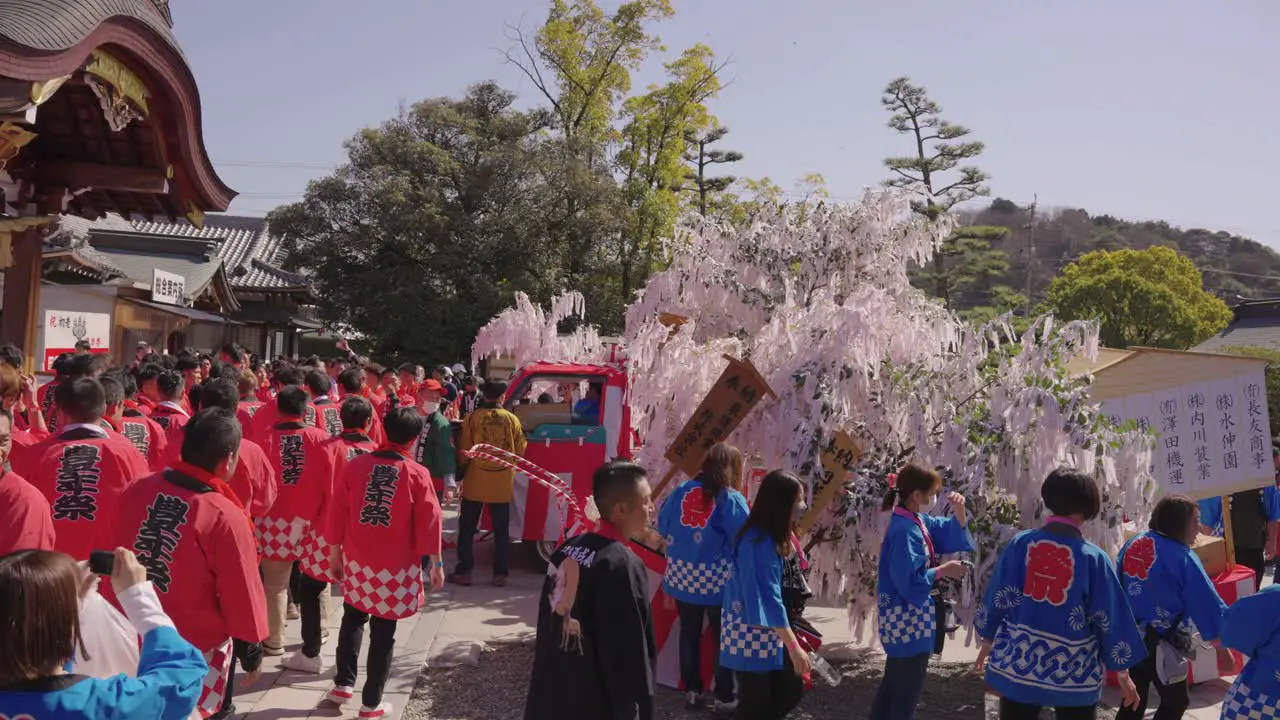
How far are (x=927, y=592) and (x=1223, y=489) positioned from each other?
11.4 feet

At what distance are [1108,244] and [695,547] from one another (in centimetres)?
8030

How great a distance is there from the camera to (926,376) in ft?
20.5

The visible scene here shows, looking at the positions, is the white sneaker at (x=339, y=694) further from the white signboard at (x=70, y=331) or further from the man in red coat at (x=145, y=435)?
the white signboard at (x=70, y=331)

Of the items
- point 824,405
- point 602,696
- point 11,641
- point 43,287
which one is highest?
point 43,287

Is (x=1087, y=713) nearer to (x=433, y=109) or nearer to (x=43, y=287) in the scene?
(x=43, y=287)

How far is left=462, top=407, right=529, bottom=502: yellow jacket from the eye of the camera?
27.8 feet

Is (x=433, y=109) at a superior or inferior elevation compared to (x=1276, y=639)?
superior

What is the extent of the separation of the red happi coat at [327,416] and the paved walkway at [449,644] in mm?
1380

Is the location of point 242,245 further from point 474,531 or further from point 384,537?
point 384,537

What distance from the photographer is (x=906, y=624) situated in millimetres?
4527

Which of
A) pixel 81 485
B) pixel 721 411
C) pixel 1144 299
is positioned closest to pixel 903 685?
pixel 721 411

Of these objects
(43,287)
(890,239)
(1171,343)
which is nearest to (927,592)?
(890,239)

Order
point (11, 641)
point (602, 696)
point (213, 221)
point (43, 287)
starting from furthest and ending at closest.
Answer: point (213, 221) < point (43, 287) < point (602, 696) < point (11, 641)

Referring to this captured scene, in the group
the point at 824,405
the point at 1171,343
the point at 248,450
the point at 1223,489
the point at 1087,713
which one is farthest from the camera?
the point at 1171,343
